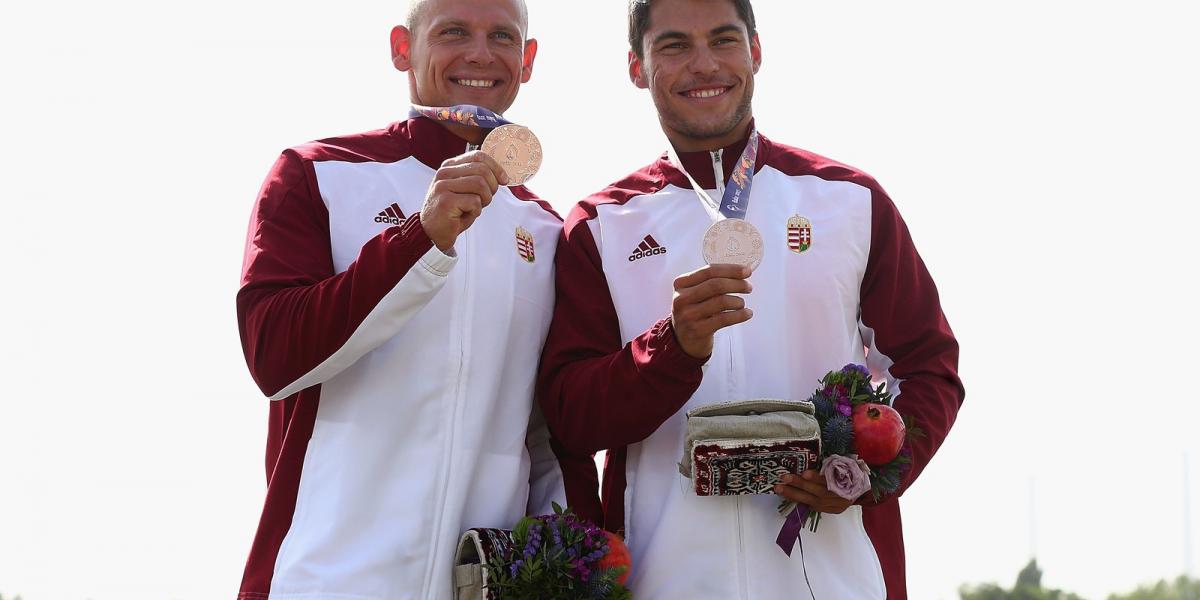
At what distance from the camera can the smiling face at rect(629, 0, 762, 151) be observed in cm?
504

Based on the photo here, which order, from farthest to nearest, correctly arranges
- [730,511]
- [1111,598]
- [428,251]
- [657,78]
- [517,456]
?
[1111,598] → [657,78] → [517,456] → [730,511] → [428,251]

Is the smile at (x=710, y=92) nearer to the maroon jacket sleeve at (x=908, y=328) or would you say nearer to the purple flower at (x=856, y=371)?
the maroon jacket sleeve at (x=908, y=328)

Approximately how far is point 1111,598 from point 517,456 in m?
14.7

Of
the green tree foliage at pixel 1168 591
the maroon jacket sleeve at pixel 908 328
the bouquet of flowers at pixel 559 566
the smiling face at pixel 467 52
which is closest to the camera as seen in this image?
the bouquet of flowers at pixel 559 566

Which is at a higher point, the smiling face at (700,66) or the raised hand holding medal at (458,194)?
the smiling face at (700,66)

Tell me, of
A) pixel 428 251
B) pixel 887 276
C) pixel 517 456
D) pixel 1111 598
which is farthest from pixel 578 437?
pixel 1111 598

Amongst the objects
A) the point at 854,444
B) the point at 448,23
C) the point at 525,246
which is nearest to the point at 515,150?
the point at 525,246

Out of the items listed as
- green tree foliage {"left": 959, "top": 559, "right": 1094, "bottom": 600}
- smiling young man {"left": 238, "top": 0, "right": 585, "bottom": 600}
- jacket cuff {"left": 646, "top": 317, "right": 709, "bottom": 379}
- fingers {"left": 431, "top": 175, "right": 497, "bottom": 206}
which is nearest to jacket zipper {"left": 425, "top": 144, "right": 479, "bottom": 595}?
smiling young man {"left": 238, "top": 0, "right": 585, "bottom": 600}

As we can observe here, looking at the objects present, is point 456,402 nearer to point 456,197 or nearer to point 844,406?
point 456,197

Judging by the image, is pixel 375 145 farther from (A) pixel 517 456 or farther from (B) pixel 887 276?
(B) pixel 887 276

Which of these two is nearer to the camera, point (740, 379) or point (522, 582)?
point (522, 582)

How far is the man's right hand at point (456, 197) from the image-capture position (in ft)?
13.3

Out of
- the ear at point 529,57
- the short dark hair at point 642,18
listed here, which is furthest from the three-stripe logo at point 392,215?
the short dark hair at point 642,18

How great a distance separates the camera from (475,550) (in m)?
4.36
